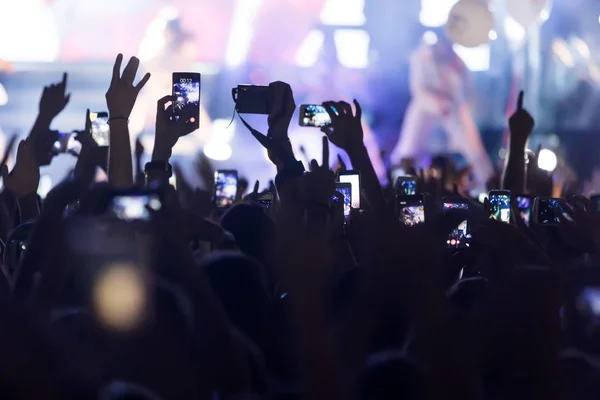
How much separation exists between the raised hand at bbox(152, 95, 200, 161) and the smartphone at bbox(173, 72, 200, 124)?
2 cm

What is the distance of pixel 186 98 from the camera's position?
3.47 metres

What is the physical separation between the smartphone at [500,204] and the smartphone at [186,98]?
4.38 feet

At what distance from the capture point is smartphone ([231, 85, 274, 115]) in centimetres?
354

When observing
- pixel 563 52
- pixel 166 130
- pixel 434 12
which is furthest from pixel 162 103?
pixel 563 52

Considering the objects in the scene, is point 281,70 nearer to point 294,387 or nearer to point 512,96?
point 512,96

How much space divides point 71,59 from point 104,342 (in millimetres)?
9615

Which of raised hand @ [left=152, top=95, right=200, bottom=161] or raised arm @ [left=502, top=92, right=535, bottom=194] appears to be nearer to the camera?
raised hand @ [left=152, top=95, right=200, bottom=161]

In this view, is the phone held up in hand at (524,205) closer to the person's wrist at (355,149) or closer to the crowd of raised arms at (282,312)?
the person's wrist at (355,149)

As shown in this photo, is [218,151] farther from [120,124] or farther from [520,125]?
[120,124]

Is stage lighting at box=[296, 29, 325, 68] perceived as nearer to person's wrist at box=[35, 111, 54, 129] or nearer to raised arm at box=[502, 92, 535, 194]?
raised arm at box=[502, 92, 535, 194]

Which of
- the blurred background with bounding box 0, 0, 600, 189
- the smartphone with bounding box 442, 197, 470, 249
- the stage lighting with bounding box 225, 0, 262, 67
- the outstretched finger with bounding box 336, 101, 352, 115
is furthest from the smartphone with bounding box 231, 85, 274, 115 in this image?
the stage lighting with bounding box 225, 0, 262, 67

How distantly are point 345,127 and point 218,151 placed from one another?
765 centimetres

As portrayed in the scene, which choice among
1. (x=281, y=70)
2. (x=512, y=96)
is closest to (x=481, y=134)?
(x=512, y=96)

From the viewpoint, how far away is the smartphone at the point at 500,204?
152 inches
